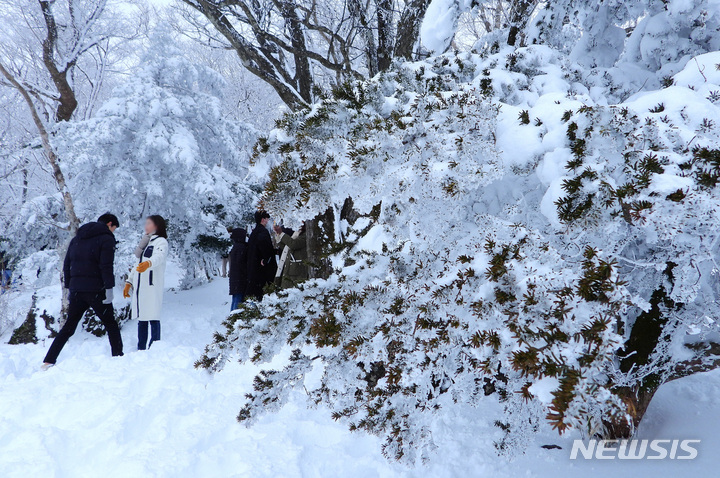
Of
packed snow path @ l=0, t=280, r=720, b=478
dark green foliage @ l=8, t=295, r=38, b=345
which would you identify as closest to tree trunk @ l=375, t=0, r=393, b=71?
packed snow path @ l=0, t=280, r=720, b=478

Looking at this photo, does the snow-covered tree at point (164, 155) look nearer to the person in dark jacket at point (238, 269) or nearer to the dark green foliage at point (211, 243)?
the dark green foliage at point (211, 243)

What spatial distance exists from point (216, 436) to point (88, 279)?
296 cm

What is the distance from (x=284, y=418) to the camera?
155 inches

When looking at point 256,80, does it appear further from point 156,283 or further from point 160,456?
point 160,456

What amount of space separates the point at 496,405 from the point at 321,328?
2.66 m

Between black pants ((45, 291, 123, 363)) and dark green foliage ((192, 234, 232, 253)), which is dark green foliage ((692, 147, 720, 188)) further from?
dark green foliage ((192, 234, 232, 253))

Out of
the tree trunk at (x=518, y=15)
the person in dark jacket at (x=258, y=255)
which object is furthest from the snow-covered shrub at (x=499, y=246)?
the person in dark jacket at (x=258, y=255)

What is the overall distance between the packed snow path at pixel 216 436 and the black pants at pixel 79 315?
389mm

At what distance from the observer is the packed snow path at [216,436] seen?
3.03m

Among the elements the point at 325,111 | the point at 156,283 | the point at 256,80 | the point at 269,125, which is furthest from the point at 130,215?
the point at 256,80

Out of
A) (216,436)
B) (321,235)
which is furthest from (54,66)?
(216,436)

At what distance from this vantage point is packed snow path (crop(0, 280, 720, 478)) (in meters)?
3.03

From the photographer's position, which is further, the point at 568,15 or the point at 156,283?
the point at 156,283

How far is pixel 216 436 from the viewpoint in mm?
3654
